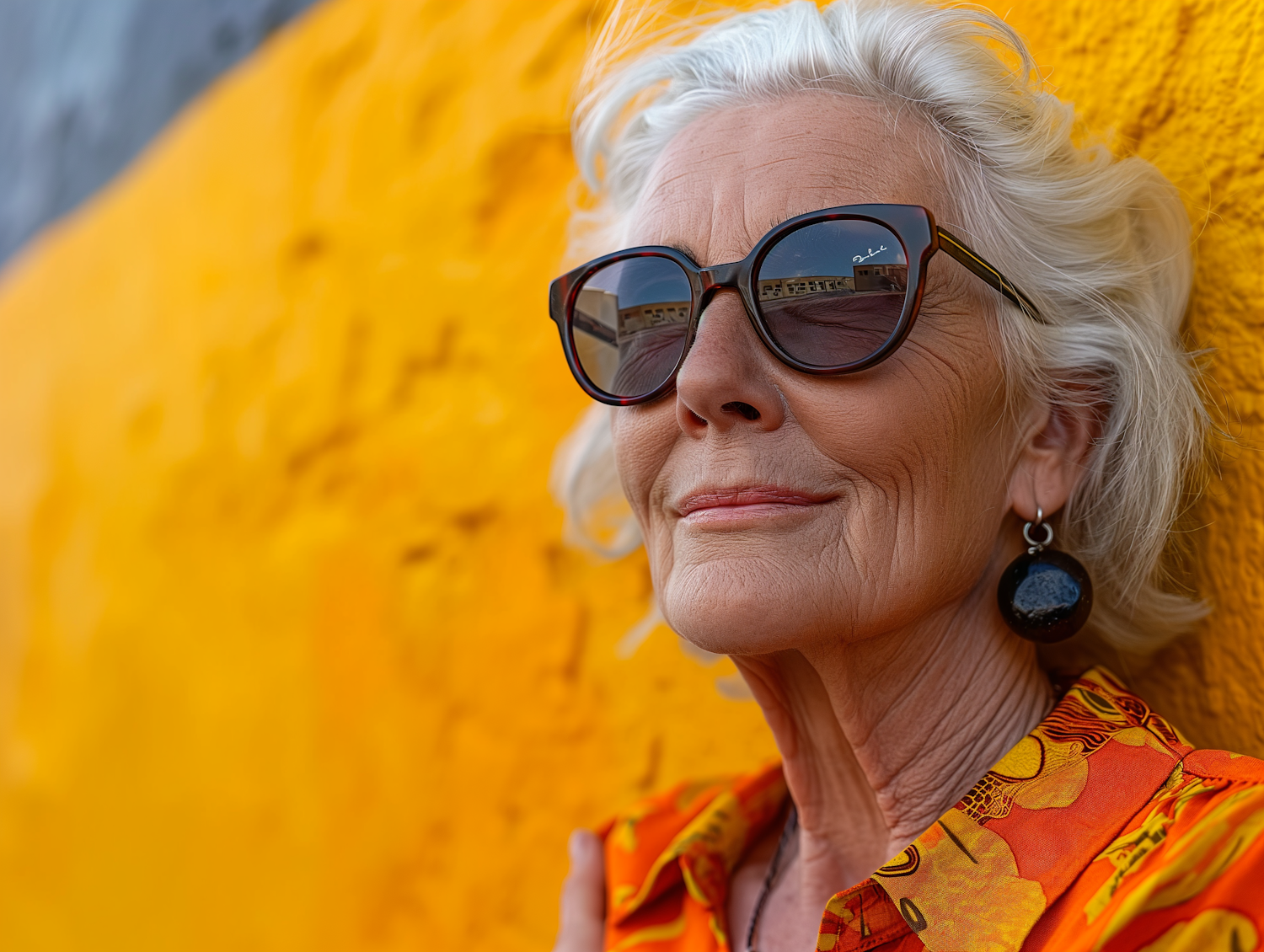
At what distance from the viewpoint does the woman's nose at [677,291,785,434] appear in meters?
1.19

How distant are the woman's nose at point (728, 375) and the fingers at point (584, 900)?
0.83 metres

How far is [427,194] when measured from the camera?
8.02ft

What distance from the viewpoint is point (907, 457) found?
1.19m

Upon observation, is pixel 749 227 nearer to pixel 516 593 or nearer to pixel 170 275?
pixel 516 593

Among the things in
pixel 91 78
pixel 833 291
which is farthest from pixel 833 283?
pixel 91 78

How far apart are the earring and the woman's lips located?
0.27 m

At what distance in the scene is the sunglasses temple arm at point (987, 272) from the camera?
3.92 feet

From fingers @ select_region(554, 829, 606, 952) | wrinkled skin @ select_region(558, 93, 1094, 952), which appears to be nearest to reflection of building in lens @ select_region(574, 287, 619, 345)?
wrinkled skin @ select_region(558, 93, 1094, 952)

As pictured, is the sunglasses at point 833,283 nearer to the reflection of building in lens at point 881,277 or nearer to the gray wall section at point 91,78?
the reflection of building in lens at point 881,277

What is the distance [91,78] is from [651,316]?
333 cm

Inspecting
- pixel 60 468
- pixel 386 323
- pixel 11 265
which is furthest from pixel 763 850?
pixel 11 265

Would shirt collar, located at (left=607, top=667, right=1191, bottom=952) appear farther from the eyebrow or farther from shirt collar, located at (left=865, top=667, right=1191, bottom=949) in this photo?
the eyebrow

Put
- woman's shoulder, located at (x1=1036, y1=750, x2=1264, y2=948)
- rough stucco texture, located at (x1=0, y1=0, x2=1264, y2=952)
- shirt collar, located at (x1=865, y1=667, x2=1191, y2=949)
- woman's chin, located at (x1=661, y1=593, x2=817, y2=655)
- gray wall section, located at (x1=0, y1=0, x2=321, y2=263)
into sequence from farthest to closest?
gray wall section, located at (x1=0, y1=0, x2=321, y2=263) < rough stucco texture, located at (x1=0, y1=0, x2=1264, y2=952) < woman's chin, located at (x1=661, y1=593, x2=817, y2=655) < shirt collar, located at (x1=865, y1=667, x2=1191, y2=949) < woman's shoulder, located at (x1=1036, y1=750, x2=1264, y2=948)

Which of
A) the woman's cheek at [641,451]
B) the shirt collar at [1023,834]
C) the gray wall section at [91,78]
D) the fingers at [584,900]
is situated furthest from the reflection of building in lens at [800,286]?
the gray wall section at [91,78]
